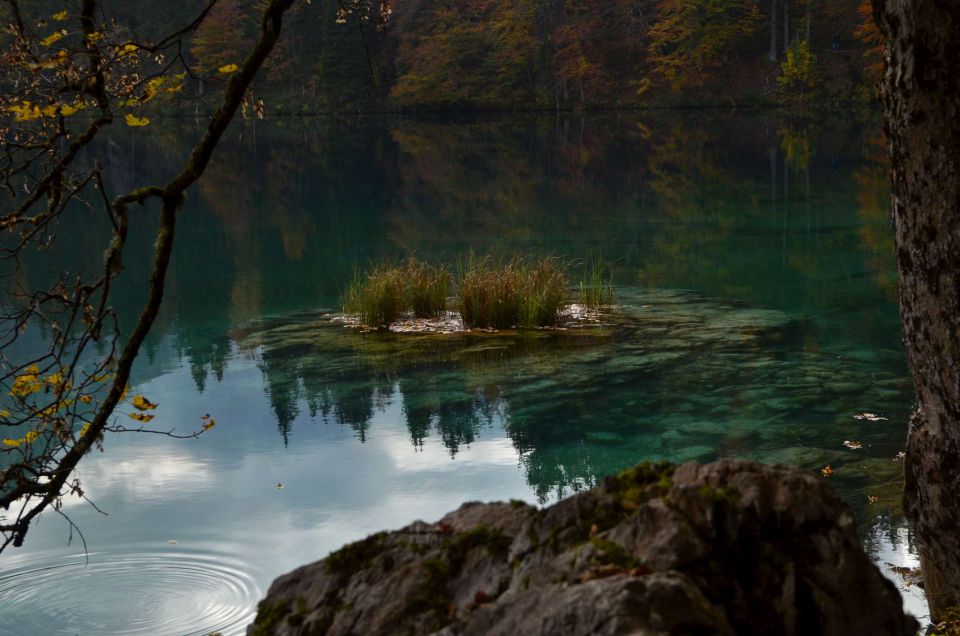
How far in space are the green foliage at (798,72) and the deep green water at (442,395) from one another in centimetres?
2715

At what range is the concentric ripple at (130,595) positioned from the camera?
20.4ft

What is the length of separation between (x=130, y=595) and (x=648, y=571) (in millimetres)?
5096

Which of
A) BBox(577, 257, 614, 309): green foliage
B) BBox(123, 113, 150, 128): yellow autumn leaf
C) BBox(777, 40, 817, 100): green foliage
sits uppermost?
BBox(777, 40, 817, 100): green foliage

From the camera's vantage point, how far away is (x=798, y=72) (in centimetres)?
5091

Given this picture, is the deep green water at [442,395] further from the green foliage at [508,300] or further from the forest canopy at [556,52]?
the forest canopy at [556,52]

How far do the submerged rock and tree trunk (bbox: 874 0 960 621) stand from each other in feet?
5.28

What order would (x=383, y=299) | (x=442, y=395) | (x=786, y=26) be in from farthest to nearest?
(x=786, y=26) → (x=383, y=299) → (x=442, y=395)

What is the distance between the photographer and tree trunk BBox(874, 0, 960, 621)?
3781mm

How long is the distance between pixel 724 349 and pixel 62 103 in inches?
348

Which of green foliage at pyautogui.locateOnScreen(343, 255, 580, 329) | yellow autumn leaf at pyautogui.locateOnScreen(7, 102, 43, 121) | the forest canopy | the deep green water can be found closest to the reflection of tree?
the deep green water

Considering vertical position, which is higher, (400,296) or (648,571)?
(648,571)

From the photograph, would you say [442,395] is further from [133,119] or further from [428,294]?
[133,119]

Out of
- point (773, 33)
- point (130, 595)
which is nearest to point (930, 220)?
point (130, 595)

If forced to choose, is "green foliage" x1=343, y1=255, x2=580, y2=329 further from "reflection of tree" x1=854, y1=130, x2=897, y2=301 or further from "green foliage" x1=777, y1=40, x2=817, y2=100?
"green foliage" x1=777, y1=40, x2=817, y2=100
